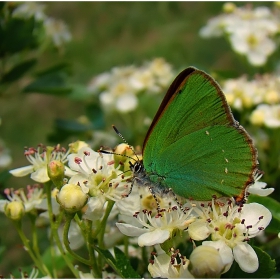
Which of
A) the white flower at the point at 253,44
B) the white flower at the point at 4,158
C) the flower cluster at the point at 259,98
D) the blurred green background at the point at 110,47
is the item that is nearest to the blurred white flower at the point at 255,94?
the flower cluster at the point at 259,98

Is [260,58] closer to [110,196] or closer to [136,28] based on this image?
[110,196]

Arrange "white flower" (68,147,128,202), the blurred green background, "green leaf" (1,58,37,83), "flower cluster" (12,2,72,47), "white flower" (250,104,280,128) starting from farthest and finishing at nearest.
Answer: the blurred green background
"flower cluster" (12,2,72,47)
"green leaf" (1,58,37,83)
"white flower" (250,104,280,128)
"white flower" (68,147,128,202)

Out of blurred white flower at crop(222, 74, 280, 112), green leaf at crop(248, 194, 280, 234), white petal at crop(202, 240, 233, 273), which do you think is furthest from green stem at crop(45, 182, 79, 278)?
blurred white flower at crop(222, 74, 280, 112)

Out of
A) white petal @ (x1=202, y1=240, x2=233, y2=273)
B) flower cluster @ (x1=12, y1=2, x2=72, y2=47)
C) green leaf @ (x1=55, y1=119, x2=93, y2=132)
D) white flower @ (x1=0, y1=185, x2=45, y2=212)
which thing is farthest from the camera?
green leaf @ (x1=55, y1=119, x2=93, y2=132)

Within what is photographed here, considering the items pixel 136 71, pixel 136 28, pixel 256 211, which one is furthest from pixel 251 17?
pixel 136 28

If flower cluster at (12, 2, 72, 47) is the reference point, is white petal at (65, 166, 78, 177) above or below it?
below

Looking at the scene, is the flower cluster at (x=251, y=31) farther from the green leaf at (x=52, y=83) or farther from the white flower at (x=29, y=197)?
the white flower at (x=29, y=197)

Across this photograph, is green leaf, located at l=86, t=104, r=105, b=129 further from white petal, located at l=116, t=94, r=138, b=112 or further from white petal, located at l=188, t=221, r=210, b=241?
white petal, located at l=188, t=221, r=210, b=241
